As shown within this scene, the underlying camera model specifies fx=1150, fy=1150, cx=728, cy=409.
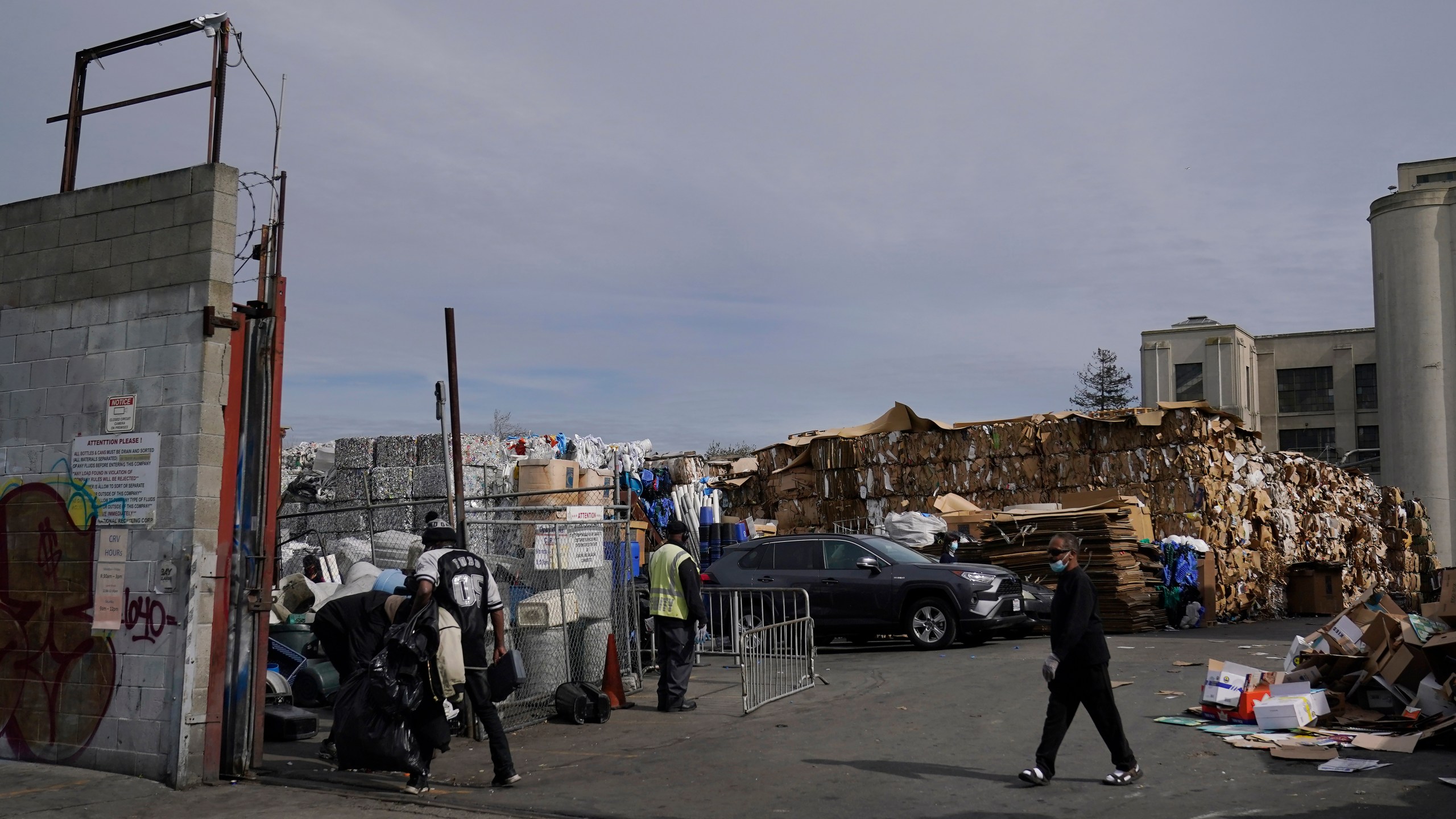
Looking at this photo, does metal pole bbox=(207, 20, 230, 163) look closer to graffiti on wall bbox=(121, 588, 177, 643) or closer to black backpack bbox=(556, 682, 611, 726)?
graffiti on wall bbox=(121, 588, 177, 643)

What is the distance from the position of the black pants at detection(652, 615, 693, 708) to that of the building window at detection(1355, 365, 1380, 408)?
4994 centimetres

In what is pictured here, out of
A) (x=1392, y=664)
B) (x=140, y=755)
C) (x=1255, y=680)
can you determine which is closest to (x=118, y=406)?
(x=140, y=755)

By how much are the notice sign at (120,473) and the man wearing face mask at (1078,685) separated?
667cm

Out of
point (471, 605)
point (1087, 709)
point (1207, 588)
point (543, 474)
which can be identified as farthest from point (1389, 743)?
point (543, 474)

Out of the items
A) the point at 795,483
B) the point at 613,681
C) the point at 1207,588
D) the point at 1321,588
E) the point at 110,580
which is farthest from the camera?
the point at 795,483

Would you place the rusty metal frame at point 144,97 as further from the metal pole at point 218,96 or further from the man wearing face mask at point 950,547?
the man wearing face mask at point 950,547

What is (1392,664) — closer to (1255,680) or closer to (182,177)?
(1255,680)

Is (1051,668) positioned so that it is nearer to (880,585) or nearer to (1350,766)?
(1350,766)

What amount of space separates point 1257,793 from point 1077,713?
332 cm

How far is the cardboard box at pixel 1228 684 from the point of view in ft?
33.0

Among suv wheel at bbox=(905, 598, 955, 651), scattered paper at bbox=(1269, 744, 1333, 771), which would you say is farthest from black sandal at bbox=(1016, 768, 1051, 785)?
suv wheel at bbox=(905, 598, 955, 651)

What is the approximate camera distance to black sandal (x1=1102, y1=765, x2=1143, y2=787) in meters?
7.77

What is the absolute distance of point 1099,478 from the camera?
75.9ft

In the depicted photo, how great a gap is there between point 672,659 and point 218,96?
255 inches
